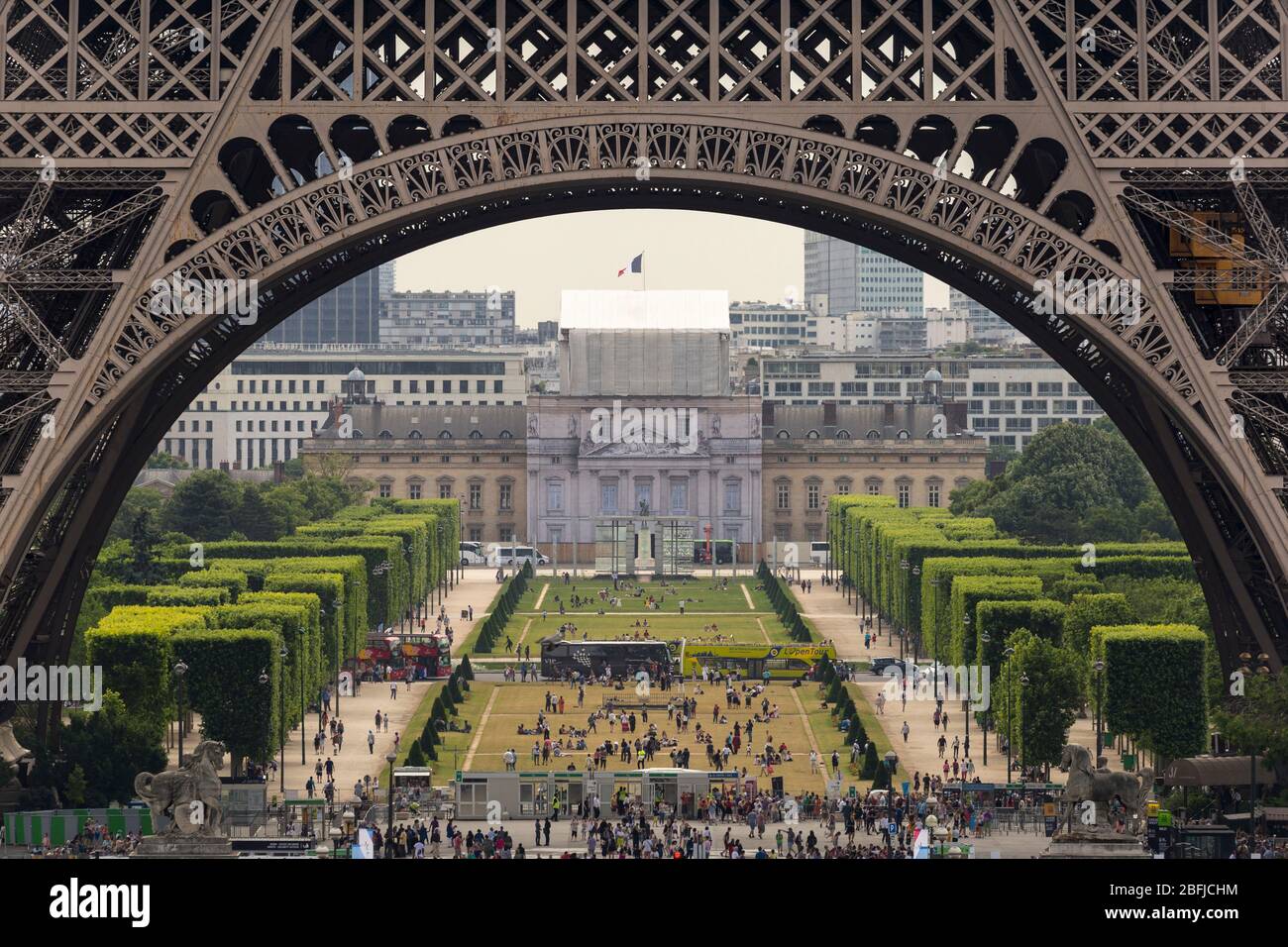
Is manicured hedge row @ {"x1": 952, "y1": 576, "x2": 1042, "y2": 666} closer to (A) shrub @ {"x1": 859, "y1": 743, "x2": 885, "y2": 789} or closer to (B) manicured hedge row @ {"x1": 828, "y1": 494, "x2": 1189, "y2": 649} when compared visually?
(B) manicured hedge row @ {"x1": 828, "y1": 494, "x2": 1189, "y2": 649}

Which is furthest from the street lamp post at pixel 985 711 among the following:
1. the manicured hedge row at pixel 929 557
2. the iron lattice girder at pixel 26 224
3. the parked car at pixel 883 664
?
the iron lattice girder at pixel 26 224

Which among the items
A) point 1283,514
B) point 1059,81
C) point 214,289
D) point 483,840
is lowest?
point 483,840

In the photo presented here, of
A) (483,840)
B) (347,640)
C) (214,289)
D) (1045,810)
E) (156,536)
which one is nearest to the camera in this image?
(214,289)

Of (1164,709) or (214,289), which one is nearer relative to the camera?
(214,289)

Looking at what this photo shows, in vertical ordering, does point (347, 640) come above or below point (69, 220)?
below

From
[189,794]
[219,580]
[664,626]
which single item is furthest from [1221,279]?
[664,626]
